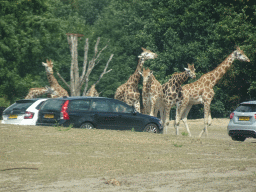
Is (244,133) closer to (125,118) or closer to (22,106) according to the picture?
(125,118)

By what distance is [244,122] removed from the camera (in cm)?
1734

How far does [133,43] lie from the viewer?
5081cm

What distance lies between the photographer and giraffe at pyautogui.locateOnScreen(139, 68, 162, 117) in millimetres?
22531

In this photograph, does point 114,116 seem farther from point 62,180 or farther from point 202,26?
point 202,26

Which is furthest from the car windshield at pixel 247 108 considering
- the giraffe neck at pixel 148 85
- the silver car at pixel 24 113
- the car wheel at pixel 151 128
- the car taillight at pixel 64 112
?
the silver car at pixel 24 113

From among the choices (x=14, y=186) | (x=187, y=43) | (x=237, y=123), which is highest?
(x=187, y=43)

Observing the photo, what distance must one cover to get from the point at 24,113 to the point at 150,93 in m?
6.48

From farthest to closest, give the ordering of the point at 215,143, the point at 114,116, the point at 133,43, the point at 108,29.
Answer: the point at 108,29 → the point at 133,43 → the point at 114,116 → the point at 215,143

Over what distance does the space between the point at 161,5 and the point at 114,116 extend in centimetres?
2992

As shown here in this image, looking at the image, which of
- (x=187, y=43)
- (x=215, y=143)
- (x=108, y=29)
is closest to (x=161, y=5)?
(x=187, y=43)

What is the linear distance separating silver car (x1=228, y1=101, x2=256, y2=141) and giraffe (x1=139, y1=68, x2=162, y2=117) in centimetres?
550

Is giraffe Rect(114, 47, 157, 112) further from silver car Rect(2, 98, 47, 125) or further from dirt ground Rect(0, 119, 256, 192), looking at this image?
dirt ground Rect(0, 119, 256, 192)

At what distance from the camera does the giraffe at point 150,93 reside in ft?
73.9

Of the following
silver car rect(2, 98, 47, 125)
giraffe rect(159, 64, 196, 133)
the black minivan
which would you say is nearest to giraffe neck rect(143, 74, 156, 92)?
giraffe rect(159, 64, 196, 133)
